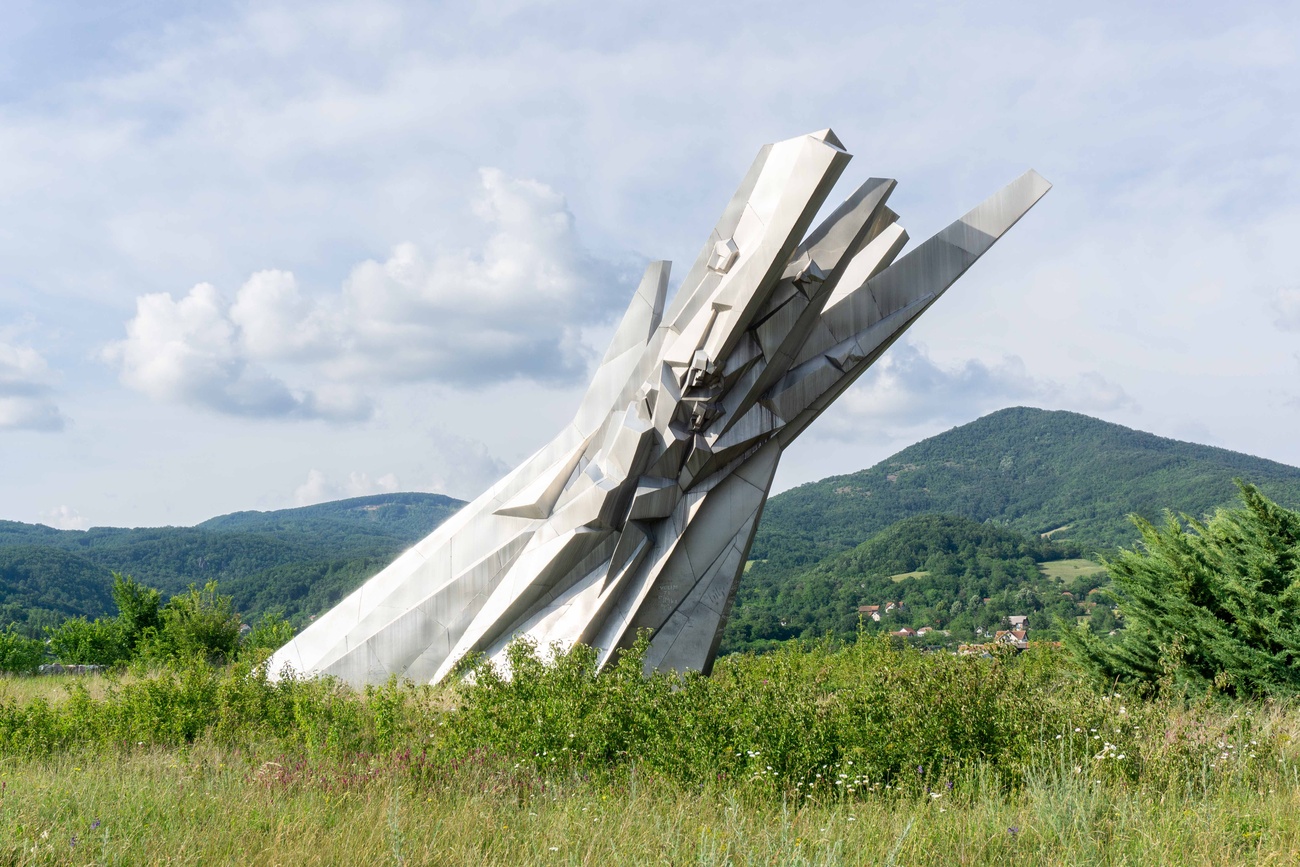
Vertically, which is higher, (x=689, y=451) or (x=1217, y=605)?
(x=689, y=451)

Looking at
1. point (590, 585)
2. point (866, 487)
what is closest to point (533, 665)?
point (590, 585)

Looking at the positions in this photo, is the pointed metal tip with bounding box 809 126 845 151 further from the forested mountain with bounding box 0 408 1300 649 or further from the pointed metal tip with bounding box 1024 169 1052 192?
the forested mountain with bounding box 0 408 1300 649

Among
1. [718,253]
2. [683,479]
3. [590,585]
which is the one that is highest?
[718,253]

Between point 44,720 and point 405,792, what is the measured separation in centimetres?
487

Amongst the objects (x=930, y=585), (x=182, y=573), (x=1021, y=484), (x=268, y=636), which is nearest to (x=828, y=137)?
(x=268, y=636)

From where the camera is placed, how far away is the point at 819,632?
36000 millimetres

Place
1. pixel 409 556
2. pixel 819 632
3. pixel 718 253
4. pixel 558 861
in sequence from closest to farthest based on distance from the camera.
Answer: pixel 558 861
pixel 718 253
pixel 409 556
pixel 819 632

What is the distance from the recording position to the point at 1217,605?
37.3ft

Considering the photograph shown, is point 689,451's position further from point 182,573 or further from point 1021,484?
point 182,573

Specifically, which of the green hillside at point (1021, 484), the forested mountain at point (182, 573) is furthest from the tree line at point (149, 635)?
the green hillside at point (1021, 484)

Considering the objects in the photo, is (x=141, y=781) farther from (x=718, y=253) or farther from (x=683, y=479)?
(x=718, y=253)

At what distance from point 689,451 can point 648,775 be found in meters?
4.77

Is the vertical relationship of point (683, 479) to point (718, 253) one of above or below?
below

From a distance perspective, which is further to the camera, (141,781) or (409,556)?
(409,556)
